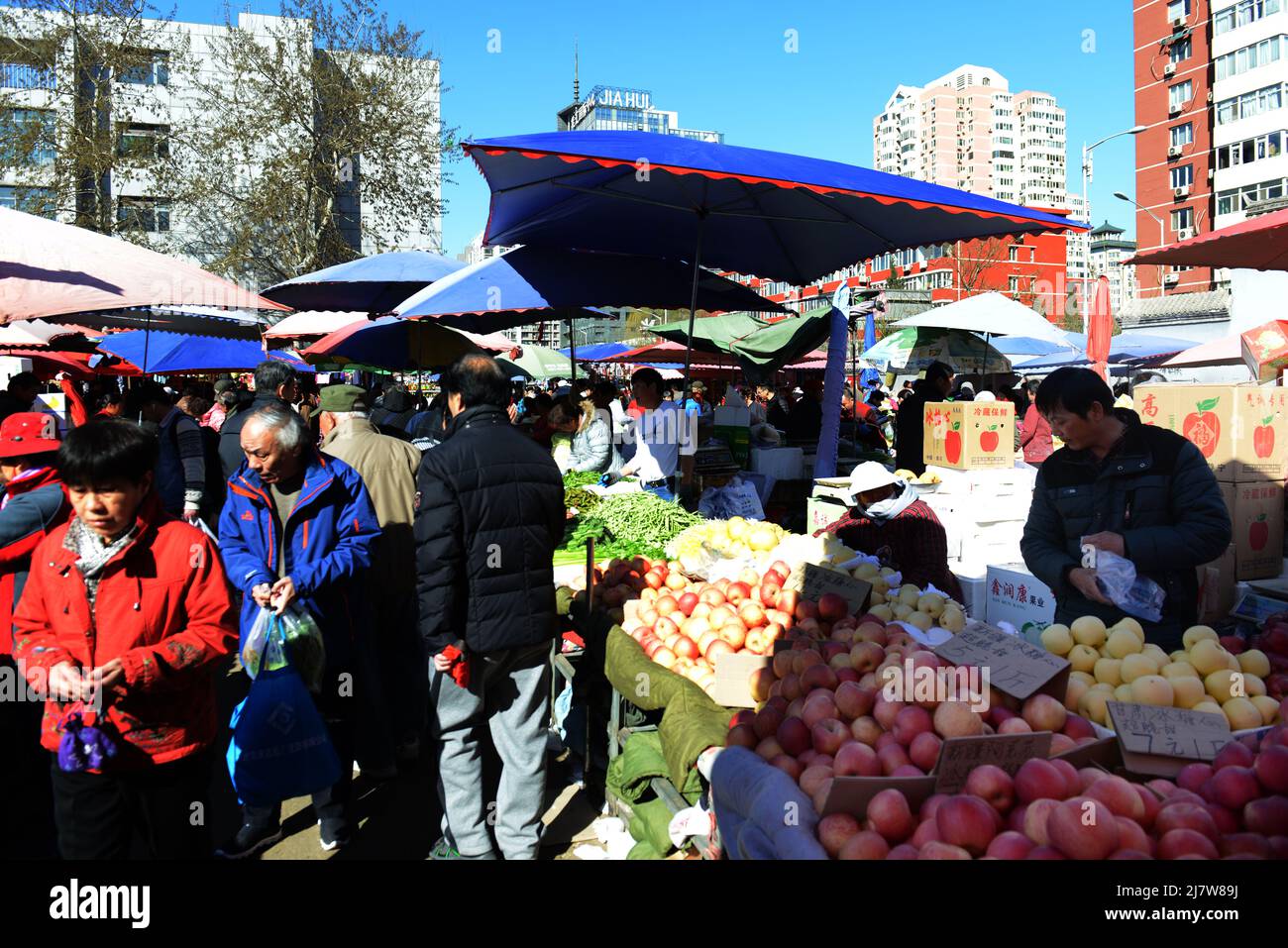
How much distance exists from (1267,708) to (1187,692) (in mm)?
250

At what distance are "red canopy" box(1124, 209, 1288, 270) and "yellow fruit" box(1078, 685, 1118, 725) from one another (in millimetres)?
2823

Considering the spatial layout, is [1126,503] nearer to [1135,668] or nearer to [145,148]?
[1135,668]

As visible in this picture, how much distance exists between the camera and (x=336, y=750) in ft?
12.7

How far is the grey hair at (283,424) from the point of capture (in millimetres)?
3469

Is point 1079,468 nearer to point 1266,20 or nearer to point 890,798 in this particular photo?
point 890,798

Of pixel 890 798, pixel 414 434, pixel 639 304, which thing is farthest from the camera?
pixel 414 434

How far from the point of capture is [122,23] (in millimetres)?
22875

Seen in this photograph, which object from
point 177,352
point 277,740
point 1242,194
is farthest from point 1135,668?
point 1242,194

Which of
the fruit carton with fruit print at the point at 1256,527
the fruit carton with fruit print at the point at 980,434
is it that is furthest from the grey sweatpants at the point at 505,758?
the fruit carton with fruit print at the point at 980,434

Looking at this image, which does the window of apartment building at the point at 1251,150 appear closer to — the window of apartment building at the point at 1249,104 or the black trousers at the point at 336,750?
the window of apartment building at the point at 1249,104

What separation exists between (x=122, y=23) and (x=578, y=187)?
24218 millimetres

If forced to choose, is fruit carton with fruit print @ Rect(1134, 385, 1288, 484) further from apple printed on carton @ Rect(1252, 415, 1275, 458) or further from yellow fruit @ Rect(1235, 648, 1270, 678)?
yellow fruit @ Rect(1235, 648, 1270, 678)

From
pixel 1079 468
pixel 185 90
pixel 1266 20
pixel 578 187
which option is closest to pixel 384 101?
pixel 185 90

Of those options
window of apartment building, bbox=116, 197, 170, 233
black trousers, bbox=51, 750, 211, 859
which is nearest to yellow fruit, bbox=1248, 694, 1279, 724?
black trousers, bbox=51, 750, 211, 859
